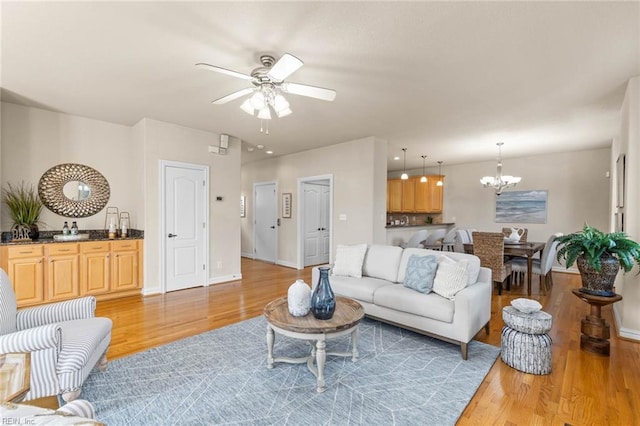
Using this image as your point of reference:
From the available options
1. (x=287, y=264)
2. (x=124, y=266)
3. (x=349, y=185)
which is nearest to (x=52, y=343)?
(x=124, y=266)

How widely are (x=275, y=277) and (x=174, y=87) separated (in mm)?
3686

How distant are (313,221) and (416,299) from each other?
4246 mm

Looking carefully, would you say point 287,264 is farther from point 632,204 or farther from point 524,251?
point 632,204

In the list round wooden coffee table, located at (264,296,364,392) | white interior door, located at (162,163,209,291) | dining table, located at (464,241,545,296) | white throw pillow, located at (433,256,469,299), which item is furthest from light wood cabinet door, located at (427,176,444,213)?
round wooden coffee table, located at (264,296,364,392)

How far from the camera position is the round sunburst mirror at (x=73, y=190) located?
418 centimetres

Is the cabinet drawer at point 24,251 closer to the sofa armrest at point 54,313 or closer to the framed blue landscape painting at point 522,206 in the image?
the sofa armrest at point 54,313

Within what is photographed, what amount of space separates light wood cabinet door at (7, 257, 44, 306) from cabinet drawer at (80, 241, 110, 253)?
0.44m

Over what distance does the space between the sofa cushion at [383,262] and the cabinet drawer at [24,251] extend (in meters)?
4.08

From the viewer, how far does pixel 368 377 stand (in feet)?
7.48

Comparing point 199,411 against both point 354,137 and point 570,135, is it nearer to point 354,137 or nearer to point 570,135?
point 354,137

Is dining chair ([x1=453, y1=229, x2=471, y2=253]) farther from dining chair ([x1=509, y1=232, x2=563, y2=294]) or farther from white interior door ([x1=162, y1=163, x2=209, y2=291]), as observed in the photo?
white interior door ([x1=162, y1=163, x2=209, y2=291])

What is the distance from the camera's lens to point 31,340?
1.73 m

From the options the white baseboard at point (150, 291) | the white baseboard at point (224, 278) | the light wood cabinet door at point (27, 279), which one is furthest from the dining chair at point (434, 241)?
the light wood cabinet door at point (27, 279)

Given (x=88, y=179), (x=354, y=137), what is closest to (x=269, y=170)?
(x=354, y=137)
